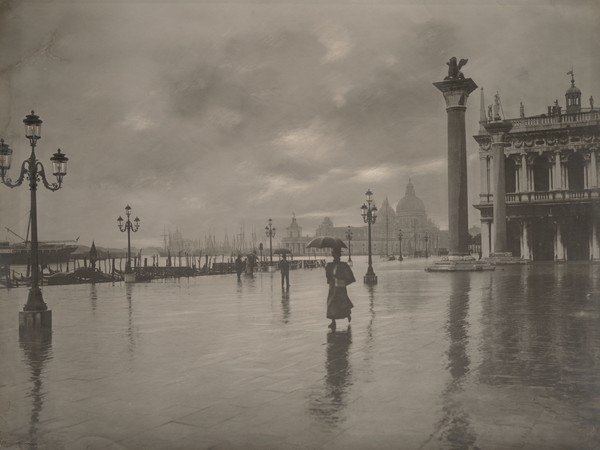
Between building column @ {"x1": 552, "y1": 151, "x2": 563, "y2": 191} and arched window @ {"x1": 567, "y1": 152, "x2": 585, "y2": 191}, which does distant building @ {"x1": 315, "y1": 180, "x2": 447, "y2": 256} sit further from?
arched window @ {"x1": 567, "y1": 152, "x2": 585, "y2": 191}

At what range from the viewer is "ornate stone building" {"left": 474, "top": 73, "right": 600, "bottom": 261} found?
131 feet

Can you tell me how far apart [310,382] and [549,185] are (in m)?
40.8

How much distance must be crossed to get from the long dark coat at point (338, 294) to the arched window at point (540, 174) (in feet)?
122

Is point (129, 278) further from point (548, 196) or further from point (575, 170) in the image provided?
point (575, 170)

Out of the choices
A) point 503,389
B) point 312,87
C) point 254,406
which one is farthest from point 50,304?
point 503,389

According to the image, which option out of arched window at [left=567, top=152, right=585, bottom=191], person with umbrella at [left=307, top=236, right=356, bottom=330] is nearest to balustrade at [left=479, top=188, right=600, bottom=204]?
arched window at [left=567, top=152, right=585, bottom=191]

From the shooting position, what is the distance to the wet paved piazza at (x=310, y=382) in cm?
502

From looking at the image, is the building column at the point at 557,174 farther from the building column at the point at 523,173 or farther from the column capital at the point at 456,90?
the column capital at the point at 456,90

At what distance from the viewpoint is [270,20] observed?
37.4 ft

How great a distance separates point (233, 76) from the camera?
13.8 metres

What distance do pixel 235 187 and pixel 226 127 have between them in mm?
5764

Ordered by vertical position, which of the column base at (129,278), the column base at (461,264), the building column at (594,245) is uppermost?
the building column at (594,245)

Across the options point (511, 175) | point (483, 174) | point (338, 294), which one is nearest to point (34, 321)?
point (338, 294)

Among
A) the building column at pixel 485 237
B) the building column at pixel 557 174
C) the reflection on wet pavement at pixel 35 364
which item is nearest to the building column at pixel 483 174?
the building column at pixel 485 237
